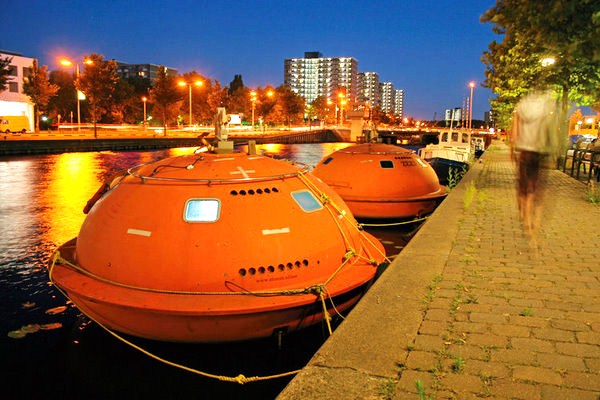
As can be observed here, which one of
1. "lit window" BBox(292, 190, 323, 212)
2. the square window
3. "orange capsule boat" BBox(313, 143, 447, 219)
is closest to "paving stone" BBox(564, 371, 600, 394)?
"lit window" BBox(292, 190, 323, 212)

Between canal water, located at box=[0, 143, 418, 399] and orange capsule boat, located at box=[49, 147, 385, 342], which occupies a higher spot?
orange capsule boat, located at box=[49, 147, 385, 342]

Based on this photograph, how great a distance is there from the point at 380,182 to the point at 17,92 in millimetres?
75989

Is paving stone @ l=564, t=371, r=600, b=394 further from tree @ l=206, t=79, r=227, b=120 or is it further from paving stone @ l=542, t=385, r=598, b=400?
tree @ l=206, t=79, r=227, b=120

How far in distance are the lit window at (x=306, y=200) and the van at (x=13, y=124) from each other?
65259mm

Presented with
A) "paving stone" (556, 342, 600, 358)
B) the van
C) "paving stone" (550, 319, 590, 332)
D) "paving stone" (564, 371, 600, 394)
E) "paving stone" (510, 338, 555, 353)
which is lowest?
"paving stone" (564, 371, 600, 394)

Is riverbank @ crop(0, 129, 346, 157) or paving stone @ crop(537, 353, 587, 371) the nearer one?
paving stone @ crop(537, 353, 587, 371)

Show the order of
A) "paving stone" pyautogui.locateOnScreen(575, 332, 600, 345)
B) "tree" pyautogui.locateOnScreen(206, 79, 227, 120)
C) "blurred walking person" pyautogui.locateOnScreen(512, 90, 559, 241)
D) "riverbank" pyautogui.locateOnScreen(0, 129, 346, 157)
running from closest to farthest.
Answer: "paving stone" pyautogui.locateOnScreen(575, 332, 600, 345)
"blurred walking person" pyautogui.locateOnScreen(512, 90, 559, 241)
"riverbank" pyautogui.locateOnScreen(0, 129, 346, 157)
"tree" pyautogui.locateOnScreen(206, 79, 227, 120)

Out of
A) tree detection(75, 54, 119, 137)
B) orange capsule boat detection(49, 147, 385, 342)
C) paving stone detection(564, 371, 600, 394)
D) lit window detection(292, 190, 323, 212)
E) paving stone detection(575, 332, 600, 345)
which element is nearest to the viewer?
paving stone detection(564, 371, 600, 394)

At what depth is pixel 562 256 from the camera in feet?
24.7

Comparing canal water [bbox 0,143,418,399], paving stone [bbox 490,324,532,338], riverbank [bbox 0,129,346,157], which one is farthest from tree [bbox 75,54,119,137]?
paving stone [bbox 490,324,532,338]

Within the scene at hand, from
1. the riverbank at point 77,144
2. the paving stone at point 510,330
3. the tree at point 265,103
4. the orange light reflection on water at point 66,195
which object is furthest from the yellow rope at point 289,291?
the tree at point 265,103

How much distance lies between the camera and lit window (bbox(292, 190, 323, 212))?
6.61m

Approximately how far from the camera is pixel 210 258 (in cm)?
571

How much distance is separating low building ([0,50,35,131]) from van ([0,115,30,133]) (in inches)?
281
